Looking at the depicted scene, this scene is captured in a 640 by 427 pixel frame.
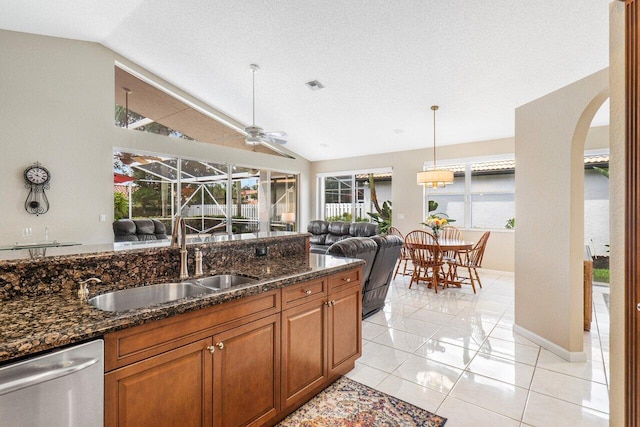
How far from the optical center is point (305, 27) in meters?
3.73

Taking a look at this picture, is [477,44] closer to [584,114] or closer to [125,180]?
[584,114]

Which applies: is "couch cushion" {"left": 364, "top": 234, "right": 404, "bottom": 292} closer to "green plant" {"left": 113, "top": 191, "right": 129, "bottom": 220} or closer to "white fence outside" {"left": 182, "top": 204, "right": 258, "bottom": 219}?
"white fence outside" {"left": 182, "top": 204, "right": 258, "bottom": 219}

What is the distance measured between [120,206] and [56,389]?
5.44m

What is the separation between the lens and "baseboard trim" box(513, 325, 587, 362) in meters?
2.63

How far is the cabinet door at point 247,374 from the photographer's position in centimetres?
150

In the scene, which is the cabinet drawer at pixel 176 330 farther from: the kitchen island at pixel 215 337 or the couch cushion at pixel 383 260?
the couch cushion at pixel 383 260

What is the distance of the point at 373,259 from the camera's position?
11.6ft

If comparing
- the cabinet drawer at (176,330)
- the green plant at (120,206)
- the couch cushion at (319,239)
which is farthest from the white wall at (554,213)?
the green plant at (120,206)

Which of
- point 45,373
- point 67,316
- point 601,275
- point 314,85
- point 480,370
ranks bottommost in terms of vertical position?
point 480,370

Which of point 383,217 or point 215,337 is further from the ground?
point 383,217

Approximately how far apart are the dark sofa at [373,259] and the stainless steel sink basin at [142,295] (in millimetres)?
1618

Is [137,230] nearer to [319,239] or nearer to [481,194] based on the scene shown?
[319,239]

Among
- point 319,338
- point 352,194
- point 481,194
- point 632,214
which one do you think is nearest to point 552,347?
point 632,214

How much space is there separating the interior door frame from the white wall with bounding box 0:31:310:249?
610cm
